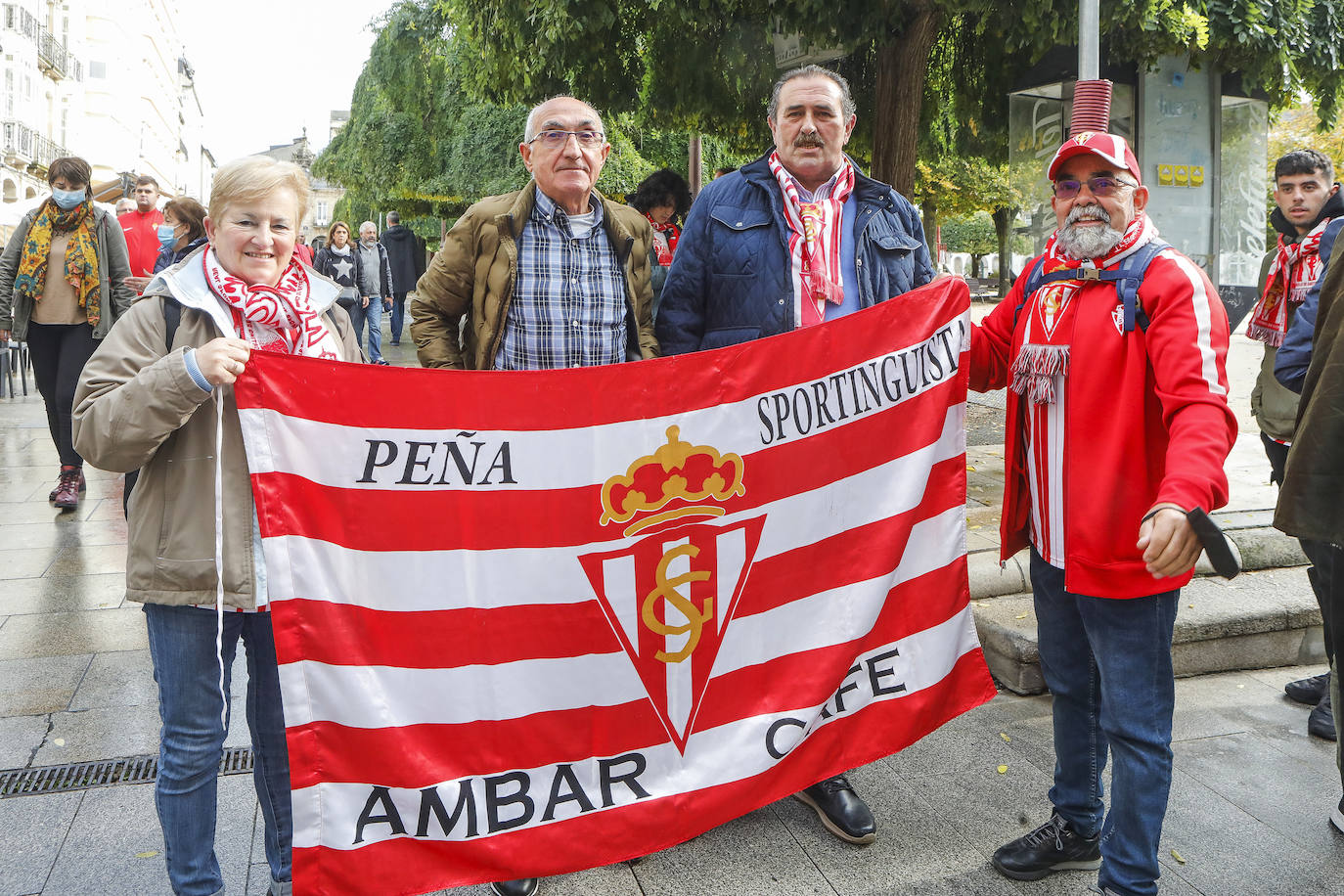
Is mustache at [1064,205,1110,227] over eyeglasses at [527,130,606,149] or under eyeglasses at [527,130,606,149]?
under

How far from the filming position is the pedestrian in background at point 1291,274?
14.2ft

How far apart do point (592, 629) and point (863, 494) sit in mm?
904

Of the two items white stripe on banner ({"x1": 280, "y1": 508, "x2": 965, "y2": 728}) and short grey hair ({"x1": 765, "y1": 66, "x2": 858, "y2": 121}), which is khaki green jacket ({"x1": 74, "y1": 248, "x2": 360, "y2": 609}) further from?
short grey hair ({"x1": 765, "y1": 66, "x2": 858, "y2": 121})

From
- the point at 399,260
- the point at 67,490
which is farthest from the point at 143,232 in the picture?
the point at 399,260

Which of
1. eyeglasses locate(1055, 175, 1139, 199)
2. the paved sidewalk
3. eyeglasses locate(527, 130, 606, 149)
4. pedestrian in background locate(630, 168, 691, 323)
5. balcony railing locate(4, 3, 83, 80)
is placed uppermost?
balcony railing locate(4, 3, 83, 80)

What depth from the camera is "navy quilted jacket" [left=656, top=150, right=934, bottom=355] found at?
347cm

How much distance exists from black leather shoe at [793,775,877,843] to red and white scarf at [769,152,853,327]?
4.71 feet

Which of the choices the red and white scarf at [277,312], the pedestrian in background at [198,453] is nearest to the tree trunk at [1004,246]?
the red and white scarf at [277,312]

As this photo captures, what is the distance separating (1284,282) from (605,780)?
3674mm

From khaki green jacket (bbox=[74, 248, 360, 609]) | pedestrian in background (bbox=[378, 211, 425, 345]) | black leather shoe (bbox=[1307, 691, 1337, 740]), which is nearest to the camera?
khaki green jacket (bbox=[74, 248, 360, 609])

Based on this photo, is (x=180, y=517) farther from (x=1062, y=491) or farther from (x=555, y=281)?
(x=1062, y=491)

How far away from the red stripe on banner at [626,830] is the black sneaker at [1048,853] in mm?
393

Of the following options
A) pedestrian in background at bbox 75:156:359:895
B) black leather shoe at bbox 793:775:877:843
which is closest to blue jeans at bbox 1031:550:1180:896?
black leather shoe at bbox 793:775:877:843

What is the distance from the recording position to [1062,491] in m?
2.86
